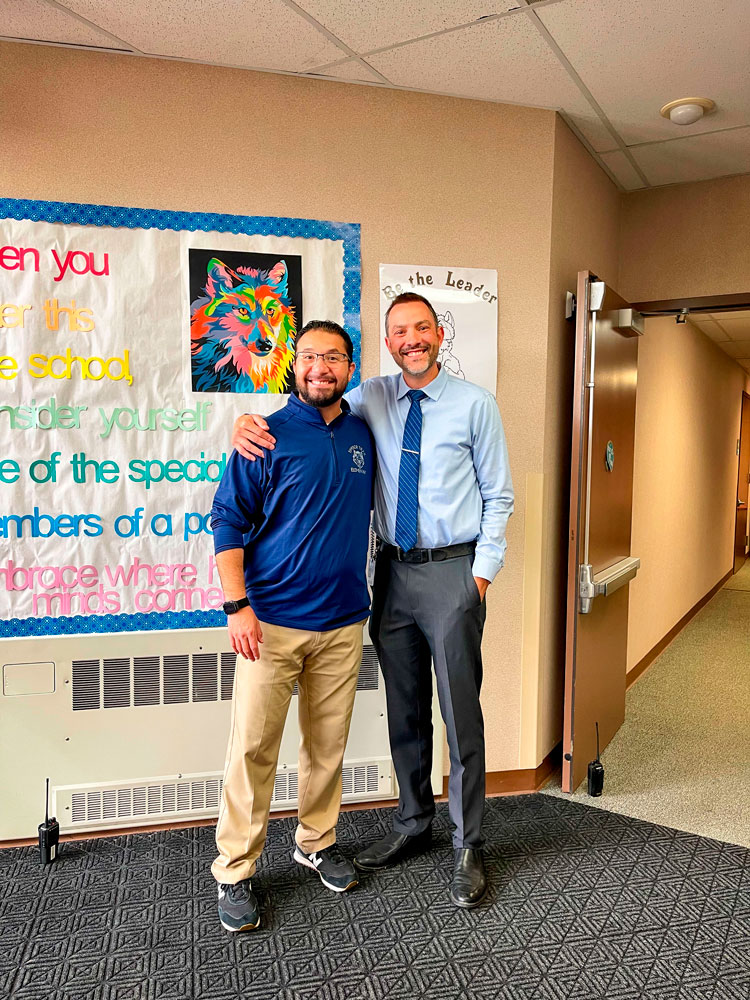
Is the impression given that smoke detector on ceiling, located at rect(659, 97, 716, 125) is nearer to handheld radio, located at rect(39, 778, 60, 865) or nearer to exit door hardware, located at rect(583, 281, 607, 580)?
exit door hardware, located at rect(583, 281, 607, 580)

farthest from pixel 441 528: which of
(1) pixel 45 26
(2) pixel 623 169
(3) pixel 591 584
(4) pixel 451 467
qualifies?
(2) pixel 623 169

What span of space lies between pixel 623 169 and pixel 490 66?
1.09 meters

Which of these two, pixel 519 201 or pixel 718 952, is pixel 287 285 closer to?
pixel 519 201

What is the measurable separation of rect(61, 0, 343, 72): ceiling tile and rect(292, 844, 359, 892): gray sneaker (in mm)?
2336

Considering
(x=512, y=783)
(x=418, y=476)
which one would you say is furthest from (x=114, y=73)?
(x=512, y=783)

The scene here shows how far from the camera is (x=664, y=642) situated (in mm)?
4918

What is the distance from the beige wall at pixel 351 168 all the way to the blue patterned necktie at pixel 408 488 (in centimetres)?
49

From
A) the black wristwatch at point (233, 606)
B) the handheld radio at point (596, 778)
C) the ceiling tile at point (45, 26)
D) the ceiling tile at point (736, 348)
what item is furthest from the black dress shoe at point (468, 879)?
the ceiling tile at point (736, 348)

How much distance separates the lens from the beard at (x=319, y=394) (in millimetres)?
1993

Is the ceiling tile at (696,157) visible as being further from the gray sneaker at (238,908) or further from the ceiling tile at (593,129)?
the gray sneaker at (238,908)

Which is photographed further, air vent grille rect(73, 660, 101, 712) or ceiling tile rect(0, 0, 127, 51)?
air vent grille rect(73, 660, 101, 712)

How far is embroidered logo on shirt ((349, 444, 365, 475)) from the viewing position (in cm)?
206

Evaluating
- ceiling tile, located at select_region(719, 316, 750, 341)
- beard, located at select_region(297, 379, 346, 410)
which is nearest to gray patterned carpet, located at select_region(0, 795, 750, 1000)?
beard, located at select_region(297, 379, 346, 410)

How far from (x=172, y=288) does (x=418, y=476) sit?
3.30ft
